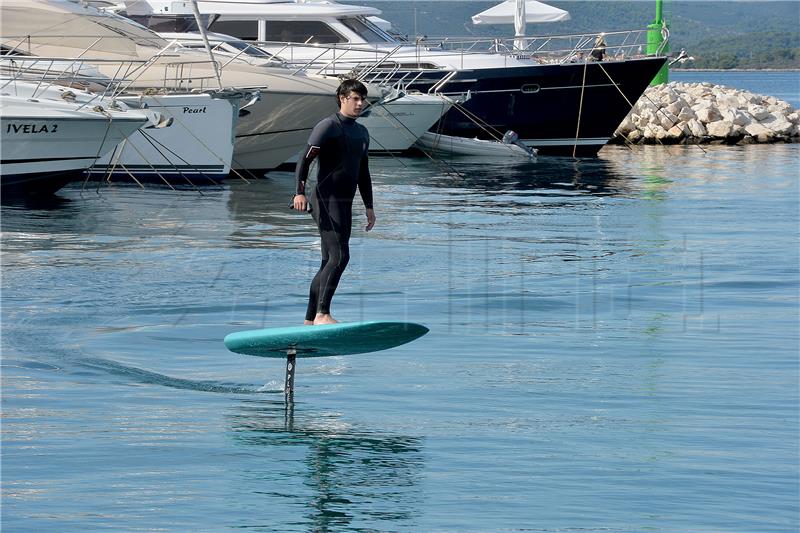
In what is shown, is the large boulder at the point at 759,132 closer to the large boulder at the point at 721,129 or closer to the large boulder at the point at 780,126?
the large boulder at the point at 780,126

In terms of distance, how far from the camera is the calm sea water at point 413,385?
6.47 m

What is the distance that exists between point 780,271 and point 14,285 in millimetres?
7907

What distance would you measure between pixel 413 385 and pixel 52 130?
472 inches

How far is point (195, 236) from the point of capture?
17.1 meters

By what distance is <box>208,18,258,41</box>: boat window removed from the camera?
3312 cm

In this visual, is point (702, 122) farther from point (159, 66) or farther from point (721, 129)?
point (159, 66)

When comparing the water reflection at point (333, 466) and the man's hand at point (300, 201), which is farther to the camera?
the man's hand at point (300, 201)

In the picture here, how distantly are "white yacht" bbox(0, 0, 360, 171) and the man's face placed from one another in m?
14.7

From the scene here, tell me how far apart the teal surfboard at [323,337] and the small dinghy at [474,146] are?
2508 centimetres

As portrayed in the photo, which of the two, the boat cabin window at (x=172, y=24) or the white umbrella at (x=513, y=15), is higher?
the white umbrella at (x=513, y=15)

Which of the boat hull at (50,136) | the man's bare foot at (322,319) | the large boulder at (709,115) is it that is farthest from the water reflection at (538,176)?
the man's bare foot at (322,319)

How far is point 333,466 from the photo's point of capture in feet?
23.0

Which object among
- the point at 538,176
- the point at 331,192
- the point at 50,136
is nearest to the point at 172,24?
the point at 538,176

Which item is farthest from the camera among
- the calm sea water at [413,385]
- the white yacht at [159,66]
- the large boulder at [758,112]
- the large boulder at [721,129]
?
the large boulder at [758,112]
